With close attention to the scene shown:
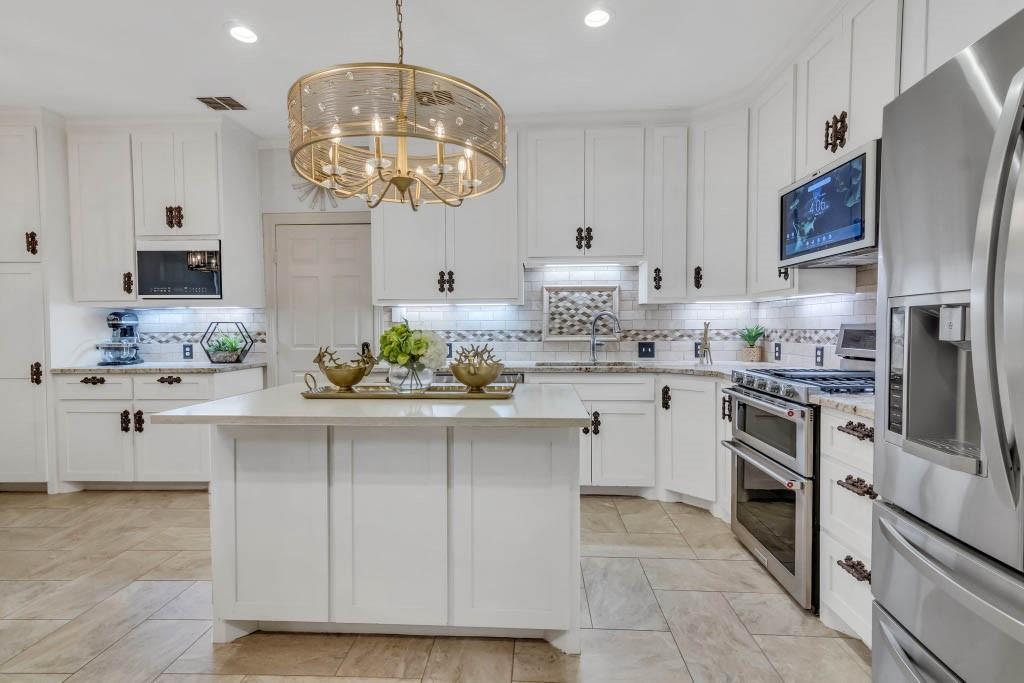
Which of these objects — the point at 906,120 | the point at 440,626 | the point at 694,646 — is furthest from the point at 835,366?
the point at 440,626

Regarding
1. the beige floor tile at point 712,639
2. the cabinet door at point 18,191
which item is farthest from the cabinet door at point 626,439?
the cabinet door at point 18,191

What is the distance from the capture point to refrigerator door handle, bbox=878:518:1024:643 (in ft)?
3.12

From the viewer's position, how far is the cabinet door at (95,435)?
12.2 feet

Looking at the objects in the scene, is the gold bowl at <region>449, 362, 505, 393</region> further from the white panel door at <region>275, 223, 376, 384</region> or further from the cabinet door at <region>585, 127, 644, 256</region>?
the white panel door at <region>275, 223, 376, 384</region>

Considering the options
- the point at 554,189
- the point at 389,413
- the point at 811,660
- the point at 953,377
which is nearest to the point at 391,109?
the point at 389,413

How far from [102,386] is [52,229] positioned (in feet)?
3.92

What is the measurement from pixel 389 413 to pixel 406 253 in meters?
2.38

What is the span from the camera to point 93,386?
3711 mm

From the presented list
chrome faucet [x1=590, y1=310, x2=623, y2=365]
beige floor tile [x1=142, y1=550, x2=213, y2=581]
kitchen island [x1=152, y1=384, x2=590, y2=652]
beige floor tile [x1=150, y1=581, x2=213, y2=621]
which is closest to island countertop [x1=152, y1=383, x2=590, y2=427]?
kitchen island [x1=152, y1=384, x2=590, y2=652]

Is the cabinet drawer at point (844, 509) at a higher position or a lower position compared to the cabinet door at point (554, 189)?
lower

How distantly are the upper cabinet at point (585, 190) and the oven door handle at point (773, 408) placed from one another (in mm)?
1461

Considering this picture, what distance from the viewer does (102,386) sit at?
3.71m

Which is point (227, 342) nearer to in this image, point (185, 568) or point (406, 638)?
point (185, 568)

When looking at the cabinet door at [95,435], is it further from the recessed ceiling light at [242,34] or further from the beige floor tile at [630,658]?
the beige floor tile at [630,658]
